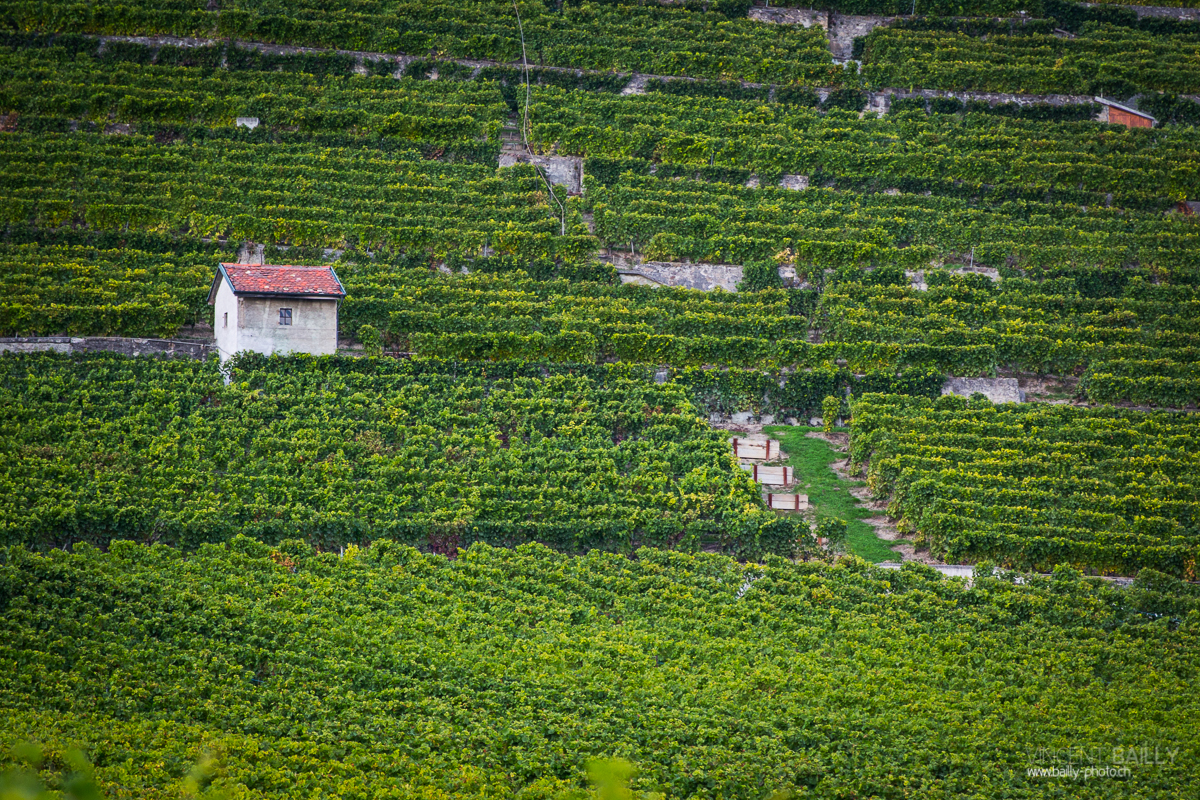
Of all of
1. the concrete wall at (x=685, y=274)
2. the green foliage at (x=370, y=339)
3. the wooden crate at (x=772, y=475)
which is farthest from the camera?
the concrete wall at (x=685, y=274)

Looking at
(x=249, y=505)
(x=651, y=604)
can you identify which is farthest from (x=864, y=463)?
(x=249, y=505)

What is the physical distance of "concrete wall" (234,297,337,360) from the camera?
2947 cm

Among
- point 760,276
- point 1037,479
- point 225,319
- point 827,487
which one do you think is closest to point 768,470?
point 827,487

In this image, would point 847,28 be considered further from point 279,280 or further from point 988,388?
point 279,280

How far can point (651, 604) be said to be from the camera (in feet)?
74.9

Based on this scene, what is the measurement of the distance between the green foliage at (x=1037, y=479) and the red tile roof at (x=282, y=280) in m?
13.4

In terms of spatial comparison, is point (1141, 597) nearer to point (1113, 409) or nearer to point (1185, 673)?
point (1185, 673)

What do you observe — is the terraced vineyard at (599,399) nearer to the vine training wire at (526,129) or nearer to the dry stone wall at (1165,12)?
the vine training wire at (526,129)

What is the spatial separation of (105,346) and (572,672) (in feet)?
52.4

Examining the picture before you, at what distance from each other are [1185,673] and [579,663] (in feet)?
36.3

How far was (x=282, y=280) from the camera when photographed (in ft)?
97.9

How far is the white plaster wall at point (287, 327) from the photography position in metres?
29.5

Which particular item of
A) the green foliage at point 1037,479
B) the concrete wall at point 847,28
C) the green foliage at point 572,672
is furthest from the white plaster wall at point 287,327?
the concrete wall at point 847,28

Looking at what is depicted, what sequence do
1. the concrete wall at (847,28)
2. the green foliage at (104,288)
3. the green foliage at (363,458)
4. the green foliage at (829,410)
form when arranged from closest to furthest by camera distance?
1. the green foliage at (363,458)
2. the green foliage at (104,288)
3. the green foliage at (829,410)
4. the concrete wall at (847,28)
